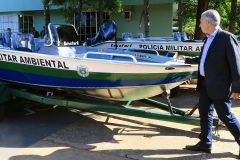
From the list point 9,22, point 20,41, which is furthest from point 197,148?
point 9,22

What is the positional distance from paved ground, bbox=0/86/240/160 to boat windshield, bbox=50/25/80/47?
153 centimetres

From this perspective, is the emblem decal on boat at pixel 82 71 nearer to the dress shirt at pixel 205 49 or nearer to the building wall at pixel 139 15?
the dress shirt at pixel 205 49

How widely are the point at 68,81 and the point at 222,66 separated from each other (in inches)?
108

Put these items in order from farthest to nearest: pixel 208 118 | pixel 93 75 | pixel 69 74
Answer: pixel 69 74 → pixel 93 75 → pixel 208 118

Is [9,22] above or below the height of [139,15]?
below

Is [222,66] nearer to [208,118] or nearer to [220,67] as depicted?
[220,67]

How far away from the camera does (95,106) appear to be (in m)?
→ 5.15

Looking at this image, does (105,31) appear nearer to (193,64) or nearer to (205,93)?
(193,64)

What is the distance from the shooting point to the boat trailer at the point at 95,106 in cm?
481

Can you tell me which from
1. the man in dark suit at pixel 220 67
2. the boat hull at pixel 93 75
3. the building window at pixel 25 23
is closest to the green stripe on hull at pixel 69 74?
the boat hull at pixel 93 75

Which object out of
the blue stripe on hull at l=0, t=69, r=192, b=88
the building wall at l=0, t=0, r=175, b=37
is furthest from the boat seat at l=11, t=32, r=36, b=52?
the building wall at l=0, t=0, r=175, b=37

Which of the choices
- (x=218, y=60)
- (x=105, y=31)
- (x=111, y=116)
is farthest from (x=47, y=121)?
(x=105, y=31)

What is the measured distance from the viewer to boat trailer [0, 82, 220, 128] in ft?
15.8

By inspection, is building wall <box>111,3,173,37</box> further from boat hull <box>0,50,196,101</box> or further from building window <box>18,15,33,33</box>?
boat hull <box>0,50,196,101</box>
